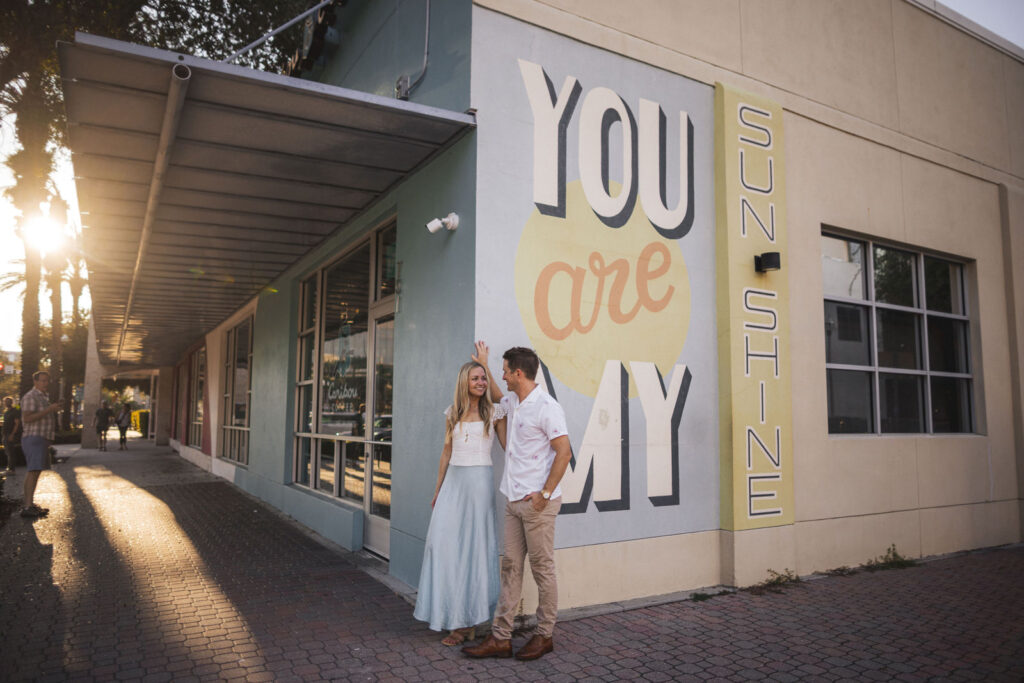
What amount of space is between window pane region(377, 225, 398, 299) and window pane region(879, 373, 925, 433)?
5519 mm

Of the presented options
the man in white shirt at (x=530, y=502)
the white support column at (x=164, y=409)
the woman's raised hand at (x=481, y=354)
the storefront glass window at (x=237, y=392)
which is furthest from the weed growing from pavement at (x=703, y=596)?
the white support column at (x=164, y=409)

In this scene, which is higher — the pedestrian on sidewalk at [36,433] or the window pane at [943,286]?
the window pane at [943,286]

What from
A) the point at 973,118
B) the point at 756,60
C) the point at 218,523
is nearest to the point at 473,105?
the point at 756,60

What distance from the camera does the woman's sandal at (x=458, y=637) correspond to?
166 inches

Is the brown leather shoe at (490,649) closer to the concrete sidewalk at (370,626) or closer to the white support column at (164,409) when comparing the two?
the concrete sidewalk at (370,626)

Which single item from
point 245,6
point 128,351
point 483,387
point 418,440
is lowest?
point 418,440

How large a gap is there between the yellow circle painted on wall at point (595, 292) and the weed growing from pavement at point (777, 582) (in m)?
2.07

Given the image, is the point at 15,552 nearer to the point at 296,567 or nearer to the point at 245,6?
the point at 296,567

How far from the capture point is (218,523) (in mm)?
8445

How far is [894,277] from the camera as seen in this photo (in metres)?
7.68

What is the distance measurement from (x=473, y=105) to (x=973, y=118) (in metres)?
7.50

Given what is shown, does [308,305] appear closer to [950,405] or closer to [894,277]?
[894,277]

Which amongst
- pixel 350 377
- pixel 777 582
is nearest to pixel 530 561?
pixel 777 582

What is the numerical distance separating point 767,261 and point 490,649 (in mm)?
4179
